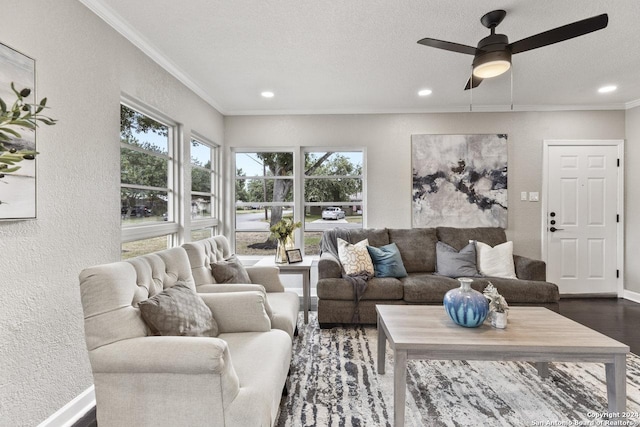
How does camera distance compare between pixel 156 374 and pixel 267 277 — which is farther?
pixel 267 277

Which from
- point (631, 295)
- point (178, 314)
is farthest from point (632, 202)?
point (178, 314)

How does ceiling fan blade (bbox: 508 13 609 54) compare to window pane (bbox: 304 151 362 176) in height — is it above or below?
above

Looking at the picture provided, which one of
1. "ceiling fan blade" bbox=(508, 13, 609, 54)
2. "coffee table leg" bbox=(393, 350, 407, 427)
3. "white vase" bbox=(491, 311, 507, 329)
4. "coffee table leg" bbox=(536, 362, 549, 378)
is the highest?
"ceiling fan blade" bbox=(508, 13, 609, 54)

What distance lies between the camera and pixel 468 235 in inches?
159

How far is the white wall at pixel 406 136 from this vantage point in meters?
4.39

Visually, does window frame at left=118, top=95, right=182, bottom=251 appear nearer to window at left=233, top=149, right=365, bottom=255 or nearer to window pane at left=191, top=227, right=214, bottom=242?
window pane at left=191, top=227, right=214, bottom=242

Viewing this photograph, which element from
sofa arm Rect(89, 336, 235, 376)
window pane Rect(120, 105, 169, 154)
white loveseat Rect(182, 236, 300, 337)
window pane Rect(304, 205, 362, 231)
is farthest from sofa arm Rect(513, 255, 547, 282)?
window pane Rect(120, 105, 169, 154)

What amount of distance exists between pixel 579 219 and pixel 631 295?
45.7 inches

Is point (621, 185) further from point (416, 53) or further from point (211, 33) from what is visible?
point (211, 33)

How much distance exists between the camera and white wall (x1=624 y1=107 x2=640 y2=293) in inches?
166

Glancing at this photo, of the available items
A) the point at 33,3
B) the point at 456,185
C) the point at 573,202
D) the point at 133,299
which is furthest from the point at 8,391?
the point at 573,202

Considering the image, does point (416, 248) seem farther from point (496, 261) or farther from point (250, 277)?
point (250, 277)

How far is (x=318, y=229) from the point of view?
4.67m

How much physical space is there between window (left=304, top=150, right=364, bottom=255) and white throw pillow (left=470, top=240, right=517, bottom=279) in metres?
1.60
